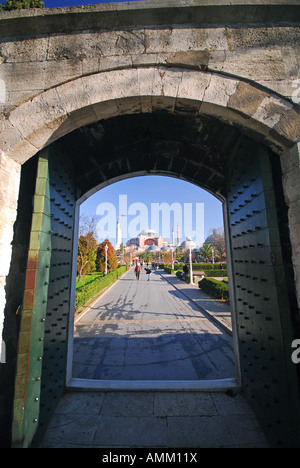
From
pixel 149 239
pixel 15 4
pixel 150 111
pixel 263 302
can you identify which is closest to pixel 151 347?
pixel 263 302

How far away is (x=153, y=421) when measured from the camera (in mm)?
2123

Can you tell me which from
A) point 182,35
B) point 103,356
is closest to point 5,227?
point 182,35

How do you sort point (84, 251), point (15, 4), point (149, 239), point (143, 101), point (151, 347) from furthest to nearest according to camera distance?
point (149, 239) → point (84, 251) → point (151, 347) → point (15, 4) → point (143, 101)

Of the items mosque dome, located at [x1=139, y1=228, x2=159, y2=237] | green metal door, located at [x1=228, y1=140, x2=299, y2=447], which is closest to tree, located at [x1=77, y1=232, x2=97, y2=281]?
green metal door, located at [x1=228, y1=140, x2=299, y2=447]

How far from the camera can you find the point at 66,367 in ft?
8.85

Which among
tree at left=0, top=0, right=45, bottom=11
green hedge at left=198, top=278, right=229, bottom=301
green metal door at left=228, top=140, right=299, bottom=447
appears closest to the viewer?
green metal door at left=228, top=140, right=299, bottom=447

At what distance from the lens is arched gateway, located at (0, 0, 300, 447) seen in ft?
5.50

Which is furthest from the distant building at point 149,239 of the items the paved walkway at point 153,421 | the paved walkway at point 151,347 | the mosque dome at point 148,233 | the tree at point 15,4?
the paved walkway at point 153,421

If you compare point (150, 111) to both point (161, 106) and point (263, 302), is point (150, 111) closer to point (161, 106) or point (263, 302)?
point (161, 106)

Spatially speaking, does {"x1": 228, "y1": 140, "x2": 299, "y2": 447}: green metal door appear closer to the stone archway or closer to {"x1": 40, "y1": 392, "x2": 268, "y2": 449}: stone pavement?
the stone archway

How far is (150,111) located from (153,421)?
332 cm

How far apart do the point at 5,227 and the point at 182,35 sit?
8.14 ft

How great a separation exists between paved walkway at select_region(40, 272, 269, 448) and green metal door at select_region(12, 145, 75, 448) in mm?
277
